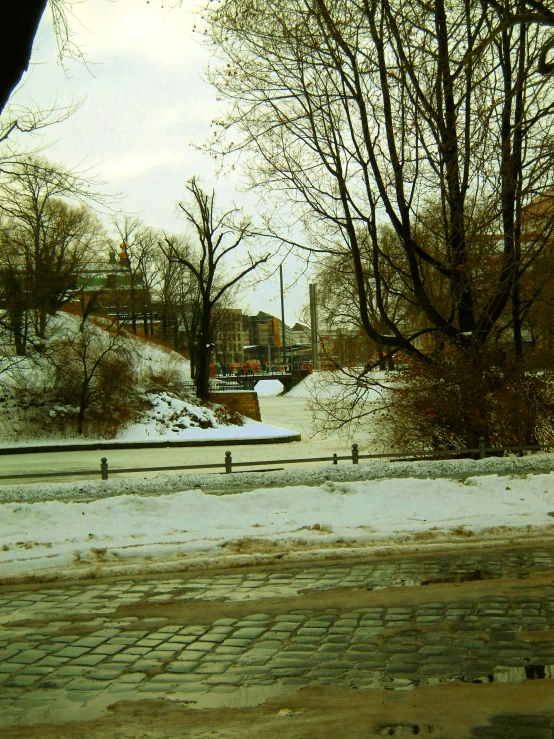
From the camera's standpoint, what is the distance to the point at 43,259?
31.4 meters

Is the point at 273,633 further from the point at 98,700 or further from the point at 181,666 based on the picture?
the point at 98,700

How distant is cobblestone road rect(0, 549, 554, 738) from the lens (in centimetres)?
522

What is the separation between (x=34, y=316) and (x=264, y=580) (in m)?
45.8

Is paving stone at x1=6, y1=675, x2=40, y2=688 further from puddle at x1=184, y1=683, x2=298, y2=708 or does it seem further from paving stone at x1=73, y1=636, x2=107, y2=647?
puddle at x1=184, y1=683, x2=298, y2=708

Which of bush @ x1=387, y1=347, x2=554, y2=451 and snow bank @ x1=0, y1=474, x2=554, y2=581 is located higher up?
bush @ x1=387, y1=347, x2=554, y2=451

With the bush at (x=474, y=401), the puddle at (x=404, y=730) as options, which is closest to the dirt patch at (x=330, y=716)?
the puddle at (x=404, y=730)

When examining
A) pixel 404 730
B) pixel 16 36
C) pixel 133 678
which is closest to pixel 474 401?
pixel 133 678

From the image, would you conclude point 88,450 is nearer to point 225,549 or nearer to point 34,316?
point 34,316

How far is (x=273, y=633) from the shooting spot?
6.39 meters

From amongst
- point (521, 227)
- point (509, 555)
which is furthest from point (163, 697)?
point (521, 227)

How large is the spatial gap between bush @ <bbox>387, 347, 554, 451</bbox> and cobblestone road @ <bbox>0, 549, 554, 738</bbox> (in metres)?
9.61

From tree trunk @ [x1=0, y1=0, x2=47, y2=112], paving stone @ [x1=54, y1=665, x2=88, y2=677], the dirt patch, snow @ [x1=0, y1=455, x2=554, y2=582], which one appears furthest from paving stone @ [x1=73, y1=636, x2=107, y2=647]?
tree trunk @ [x1=0, y1=0, x2=47, y2=112]

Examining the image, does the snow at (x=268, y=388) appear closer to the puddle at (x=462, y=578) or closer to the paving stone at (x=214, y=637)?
the puddle at (x=462, y=578)

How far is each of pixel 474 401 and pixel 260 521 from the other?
8679mm
